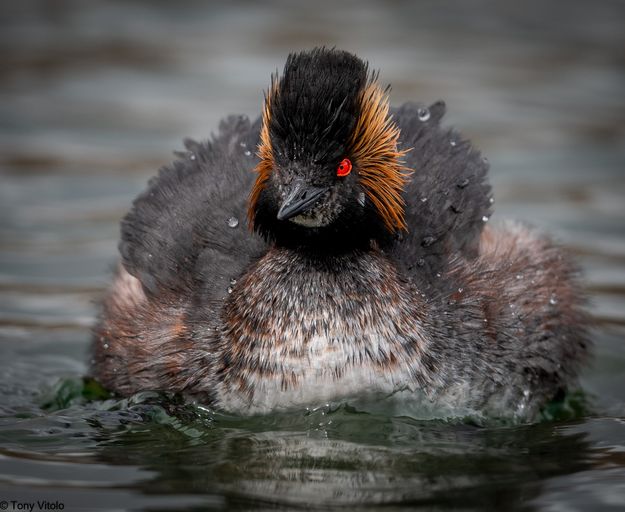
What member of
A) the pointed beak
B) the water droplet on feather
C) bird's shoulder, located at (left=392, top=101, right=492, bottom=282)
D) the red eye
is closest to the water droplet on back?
bird's shoulder, located at (left=392, top=101, right=492, bottom=282)

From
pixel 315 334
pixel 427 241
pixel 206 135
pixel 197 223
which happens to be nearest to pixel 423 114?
pixel 427 241

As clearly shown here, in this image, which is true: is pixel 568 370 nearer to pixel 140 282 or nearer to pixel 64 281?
pixel 140 282

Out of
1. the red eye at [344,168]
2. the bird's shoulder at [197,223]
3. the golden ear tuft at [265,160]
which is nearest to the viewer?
the red eye at [344,168]

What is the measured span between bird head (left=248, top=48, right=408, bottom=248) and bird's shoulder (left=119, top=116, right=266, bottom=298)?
41 cm

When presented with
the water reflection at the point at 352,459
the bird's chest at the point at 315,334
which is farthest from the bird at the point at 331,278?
the water reflection at the point at 352,459

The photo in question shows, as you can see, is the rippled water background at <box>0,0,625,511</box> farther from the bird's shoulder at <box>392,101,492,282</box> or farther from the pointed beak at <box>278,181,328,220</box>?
the pointed beak at <box>278,181,328,220</box>

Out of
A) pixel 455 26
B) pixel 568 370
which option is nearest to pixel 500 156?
pixel 455 26

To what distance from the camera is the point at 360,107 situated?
25.9ft

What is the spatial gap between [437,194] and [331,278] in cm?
114

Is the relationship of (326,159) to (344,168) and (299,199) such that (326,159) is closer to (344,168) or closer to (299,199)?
(344,168)

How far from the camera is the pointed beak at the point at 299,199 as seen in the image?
7656 millimetres

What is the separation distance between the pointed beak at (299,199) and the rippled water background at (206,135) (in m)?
1.34

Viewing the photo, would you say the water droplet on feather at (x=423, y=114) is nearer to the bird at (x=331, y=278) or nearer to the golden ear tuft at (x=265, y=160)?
the bird at (x=331, y=278)

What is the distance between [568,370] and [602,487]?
1967 millimetres
